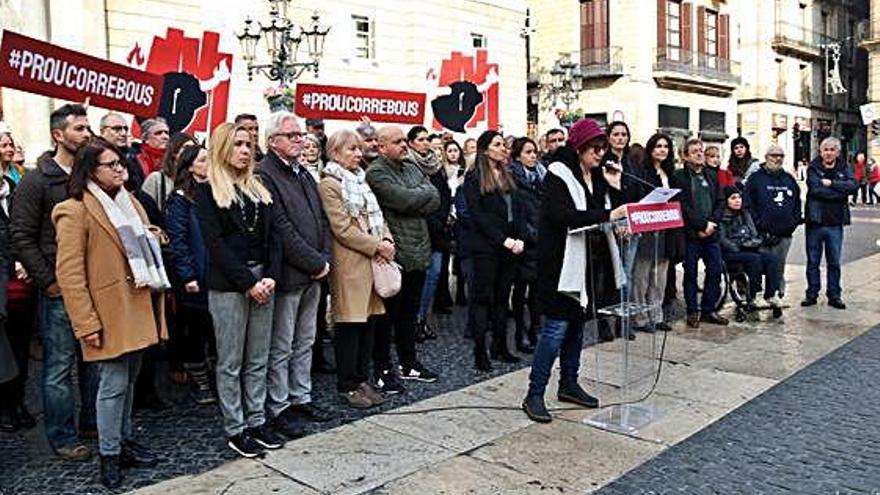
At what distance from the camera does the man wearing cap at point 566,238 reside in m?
4.92

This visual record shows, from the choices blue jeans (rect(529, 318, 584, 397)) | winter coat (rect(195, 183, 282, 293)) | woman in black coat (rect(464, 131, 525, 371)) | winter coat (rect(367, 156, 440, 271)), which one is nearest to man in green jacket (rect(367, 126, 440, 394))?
winter coat (rect(367, 156, 440, 271))

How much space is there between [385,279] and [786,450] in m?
2.71

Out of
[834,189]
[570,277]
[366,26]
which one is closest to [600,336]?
[570,277]

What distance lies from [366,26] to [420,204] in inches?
579

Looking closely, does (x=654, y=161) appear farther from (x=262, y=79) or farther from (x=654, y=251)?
(x=262, y=79)

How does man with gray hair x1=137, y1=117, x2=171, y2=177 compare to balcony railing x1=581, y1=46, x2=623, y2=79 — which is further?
balcony railing x1=581, y1=46, x2=623, y2=79

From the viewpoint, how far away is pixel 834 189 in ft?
28.5

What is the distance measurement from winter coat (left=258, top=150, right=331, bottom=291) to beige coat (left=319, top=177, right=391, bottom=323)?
18 centimetres

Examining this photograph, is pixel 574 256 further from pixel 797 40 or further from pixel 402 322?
pixel 797 40

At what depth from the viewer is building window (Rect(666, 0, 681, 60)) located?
35250 mm

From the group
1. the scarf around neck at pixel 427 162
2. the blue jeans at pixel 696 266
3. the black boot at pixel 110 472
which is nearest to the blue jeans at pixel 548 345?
the scarf around neck at pixel 427 162

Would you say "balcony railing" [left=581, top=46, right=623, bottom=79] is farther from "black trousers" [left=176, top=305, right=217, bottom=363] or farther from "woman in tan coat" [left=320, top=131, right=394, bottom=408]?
"black trousers" [left=176, top=305, right=217, bottom=363]

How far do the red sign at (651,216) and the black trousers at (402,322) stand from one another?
1760 mm

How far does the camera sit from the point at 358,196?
5266 millimetres
